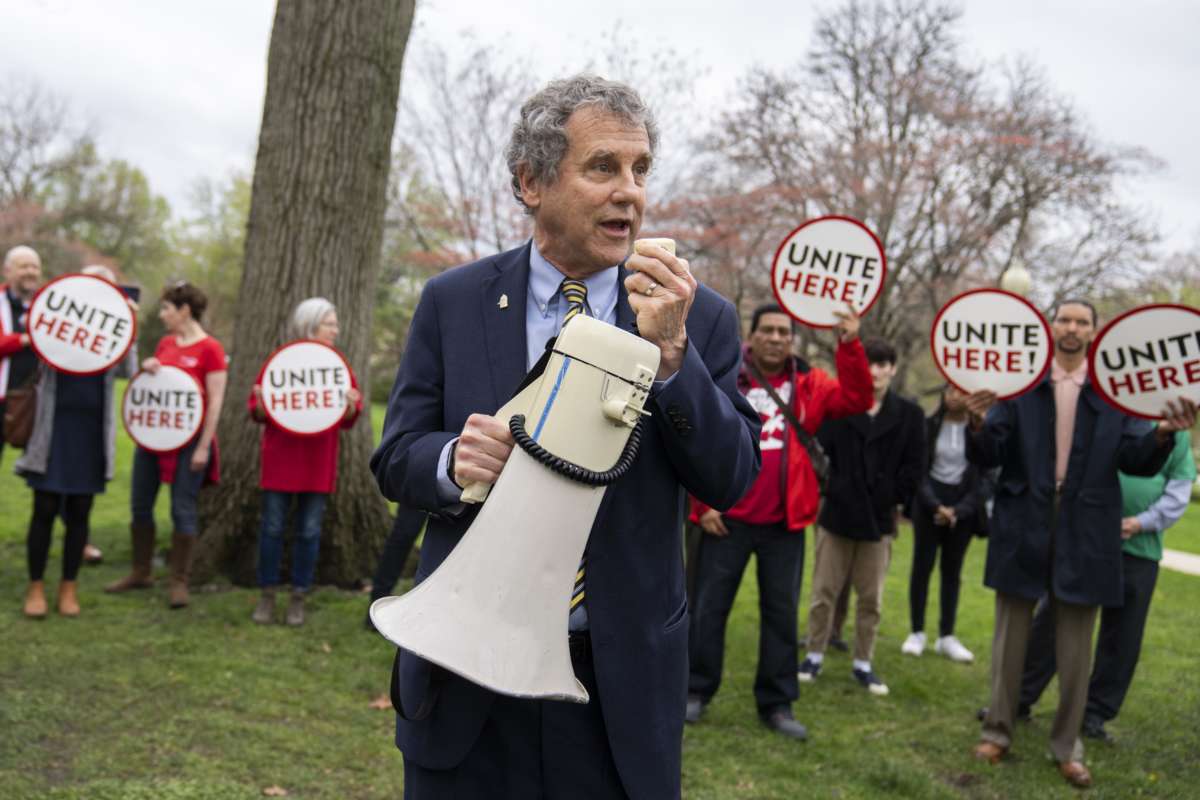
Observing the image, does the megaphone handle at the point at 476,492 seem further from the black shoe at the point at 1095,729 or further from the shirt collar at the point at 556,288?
the black shoe at the point at 1095,729

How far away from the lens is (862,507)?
6.31 metres

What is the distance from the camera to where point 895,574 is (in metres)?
11.0

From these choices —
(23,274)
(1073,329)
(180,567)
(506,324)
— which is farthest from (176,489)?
(1073,329)

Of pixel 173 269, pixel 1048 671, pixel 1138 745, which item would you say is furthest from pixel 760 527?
pixel 173 269

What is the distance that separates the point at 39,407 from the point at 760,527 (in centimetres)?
444

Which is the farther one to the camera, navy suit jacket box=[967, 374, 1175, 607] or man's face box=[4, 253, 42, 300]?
man's face box=[4, 253, 42, 300]

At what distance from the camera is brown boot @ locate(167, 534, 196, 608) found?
21.4 feet

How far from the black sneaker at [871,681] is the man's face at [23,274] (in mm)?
5882

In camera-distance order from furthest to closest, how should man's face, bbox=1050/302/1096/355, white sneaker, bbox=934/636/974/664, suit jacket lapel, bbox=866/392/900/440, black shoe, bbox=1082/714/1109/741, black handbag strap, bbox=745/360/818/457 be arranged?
white sneaker, bbox=934/636/974/664 → suit jacket lapel, bbox=866/392/900/440 → black shoe, bbox=1082/714/1109/741 → black handbag strap, bbox=745/360/818/457 → man's face, bbox=1050/302/1096/355

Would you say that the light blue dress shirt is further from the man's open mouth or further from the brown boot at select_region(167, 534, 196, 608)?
the brown boot at select_region(167, 534, 196, 608)

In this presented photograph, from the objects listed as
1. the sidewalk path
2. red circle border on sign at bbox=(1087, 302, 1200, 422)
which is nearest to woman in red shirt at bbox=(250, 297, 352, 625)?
red circle border on sign at bbox=(1087, 302, 1200, 422)

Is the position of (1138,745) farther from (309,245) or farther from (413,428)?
(309,245)

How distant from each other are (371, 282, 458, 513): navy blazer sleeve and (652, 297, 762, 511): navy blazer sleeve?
43cm

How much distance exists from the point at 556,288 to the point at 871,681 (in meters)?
4.94
